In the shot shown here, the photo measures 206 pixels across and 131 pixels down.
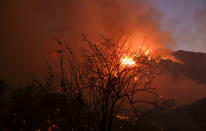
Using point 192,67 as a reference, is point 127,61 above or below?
below

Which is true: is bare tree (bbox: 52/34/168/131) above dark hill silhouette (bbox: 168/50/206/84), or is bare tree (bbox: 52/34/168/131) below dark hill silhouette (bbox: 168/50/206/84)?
below

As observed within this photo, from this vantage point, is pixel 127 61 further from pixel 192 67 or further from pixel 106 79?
pixel 192 67

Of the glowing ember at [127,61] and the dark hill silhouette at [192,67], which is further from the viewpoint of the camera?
the dark hill silhouette at [192,67]

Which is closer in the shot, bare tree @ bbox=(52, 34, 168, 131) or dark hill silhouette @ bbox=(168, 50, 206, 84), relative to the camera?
bare tree @ bbox=(52, 34, 168, 131)

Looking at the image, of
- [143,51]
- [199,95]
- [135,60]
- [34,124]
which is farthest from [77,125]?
[199,95]

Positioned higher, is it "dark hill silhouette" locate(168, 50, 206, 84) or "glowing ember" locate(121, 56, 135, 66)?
"dark hill silhouette" locate(168, 50, 206, 84)

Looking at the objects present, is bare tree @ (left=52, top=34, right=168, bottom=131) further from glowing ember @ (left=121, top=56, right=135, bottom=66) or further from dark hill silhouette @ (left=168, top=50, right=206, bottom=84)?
dark hill silhouette @ (left=168, top=50, right=206, bottom=84)

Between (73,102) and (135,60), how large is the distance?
1.96 metres

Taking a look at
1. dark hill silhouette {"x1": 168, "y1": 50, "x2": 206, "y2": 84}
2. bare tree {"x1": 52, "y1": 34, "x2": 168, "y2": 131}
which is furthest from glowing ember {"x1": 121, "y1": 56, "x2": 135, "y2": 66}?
dark hill silhouette {"x1": 168, "y1": 50, "x2": 206, "y2": 84}

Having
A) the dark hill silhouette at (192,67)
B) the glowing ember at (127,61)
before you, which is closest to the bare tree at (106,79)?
the glowing ember at (127,61)

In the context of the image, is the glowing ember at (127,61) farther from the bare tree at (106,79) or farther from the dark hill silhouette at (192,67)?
the dark hill silhouette at (192,67)

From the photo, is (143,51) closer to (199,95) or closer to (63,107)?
(63,107)

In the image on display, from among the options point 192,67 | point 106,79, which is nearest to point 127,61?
point 106,79

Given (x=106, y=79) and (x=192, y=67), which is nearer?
(x=106, y=79)
